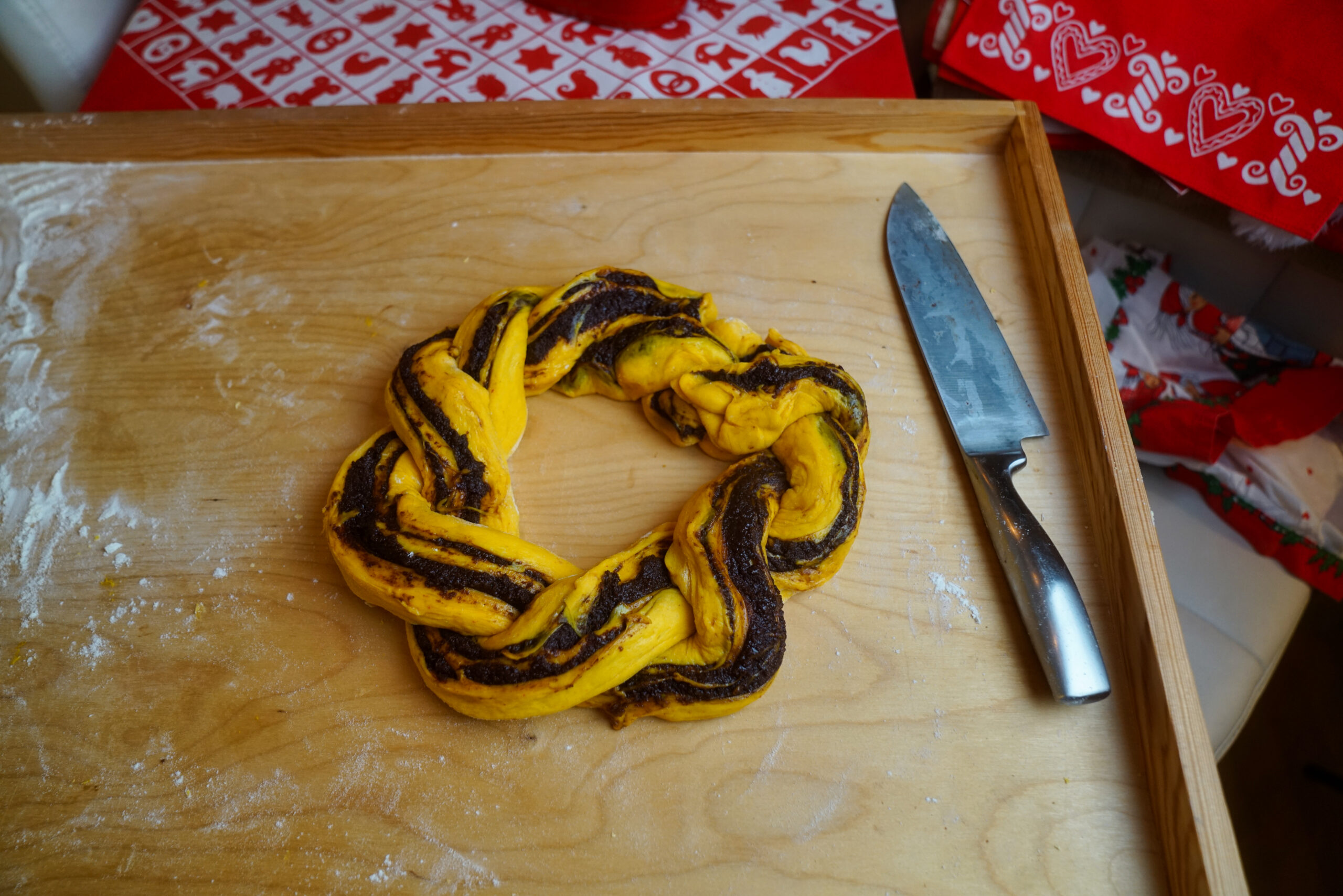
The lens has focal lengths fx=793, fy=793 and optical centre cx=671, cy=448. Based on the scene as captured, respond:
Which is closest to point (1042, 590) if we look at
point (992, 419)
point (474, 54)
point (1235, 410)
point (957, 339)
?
point (992, 419)

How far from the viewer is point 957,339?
1.18m

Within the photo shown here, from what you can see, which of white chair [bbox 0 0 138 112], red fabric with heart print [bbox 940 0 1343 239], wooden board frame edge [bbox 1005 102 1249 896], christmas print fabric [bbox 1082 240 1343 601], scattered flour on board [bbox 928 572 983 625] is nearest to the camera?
wooden board frame edge [bbox 1005 102 1249 896]

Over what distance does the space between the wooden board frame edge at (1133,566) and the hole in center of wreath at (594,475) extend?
1.70ft

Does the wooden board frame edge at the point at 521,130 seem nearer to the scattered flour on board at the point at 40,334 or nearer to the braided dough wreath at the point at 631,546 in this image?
the scattered flour on board at the point at 40,334

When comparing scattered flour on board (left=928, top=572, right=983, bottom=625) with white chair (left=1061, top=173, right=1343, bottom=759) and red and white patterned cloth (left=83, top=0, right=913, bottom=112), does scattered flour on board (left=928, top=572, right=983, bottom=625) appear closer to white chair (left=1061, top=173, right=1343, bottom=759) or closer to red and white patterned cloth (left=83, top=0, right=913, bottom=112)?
white chair (left=1061, top=173, right=1343, bottom=759)

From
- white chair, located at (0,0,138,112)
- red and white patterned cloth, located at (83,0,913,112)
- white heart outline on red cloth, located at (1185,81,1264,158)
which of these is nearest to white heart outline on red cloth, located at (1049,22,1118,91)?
white heart outline on red cloth, located at (1185,81,1264,158)

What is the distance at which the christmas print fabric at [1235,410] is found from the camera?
138 cm

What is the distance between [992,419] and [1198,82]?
0.78 meters

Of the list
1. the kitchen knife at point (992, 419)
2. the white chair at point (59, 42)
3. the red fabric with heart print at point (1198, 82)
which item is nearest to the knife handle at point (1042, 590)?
the kitchen knife at point (992, 419)

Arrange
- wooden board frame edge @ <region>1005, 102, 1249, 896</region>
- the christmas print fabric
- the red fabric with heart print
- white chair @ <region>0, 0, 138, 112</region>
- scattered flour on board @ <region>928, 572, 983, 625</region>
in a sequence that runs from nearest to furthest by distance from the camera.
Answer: wooden board frame edge @ <region>1005, 102, 1249, 896</region>
scattered flour on board @ <region>928, 572, 983, 625</region>
the red fabric with heart print
the christmas print fabric
white chair @ <region>0, 0, 138, 112</region>

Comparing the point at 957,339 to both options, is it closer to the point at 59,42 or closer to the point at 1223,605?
the point at 1223,605

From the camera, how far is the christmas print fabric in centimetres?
138

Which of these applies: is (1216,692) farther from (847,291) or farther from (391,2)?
(391,2)

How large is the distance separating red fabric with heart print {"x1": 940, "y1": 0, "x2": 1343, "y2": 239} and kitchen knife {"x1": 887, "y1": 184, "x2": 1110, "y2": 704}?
45cm
